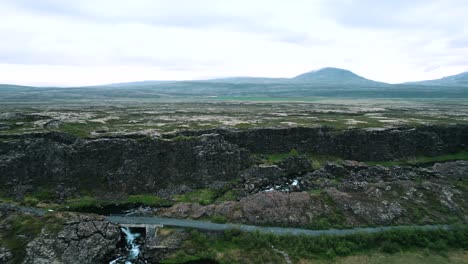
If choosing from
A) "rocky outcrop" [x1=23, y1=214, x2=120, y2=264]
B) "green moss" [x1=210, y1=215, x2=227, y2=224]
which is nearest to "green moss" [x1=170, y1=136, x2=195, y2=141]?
"green moss" [x1=210, y1=215, x2=227, y2=224]

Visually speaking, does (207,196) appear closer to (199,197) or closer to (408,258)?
(199,197)

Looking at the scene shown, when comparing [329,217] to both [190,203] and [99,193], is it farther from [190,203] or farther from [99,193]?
[99,193]

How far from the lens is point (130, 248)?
48094 mm

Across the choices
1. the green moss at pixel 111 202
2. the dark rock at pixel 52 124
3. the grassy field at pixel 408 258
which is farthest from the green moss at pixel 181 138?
the grassy field at pixel 408 258

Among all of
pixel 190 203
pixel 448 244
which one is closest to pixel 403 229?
pixel 448 244

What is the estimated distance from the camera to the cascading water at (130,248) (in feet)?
149

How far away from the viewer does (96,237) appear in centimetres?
4741

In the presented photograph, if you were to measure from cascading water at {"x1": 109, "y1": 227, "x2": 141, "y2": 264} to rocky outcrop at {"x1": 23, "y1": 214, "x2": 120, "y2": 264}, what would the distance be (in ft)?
5.88

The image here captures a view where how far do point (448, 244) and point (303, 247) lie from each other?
816 inches

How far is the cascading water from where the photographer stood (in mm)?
45484

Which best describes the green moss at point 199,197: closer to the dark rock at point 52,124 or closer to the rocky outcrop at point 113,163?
the rocky outcrop at point 113,163

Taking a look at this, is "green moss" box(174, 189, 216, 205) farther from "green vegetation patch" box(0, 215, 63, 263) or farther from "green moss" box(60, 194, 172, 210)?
"green vegetation patch" box(0, 215, 63, 263)

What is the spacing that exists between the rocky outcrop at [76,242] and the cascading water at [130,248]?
5.88ft

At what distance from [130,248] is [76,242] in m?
7.27
